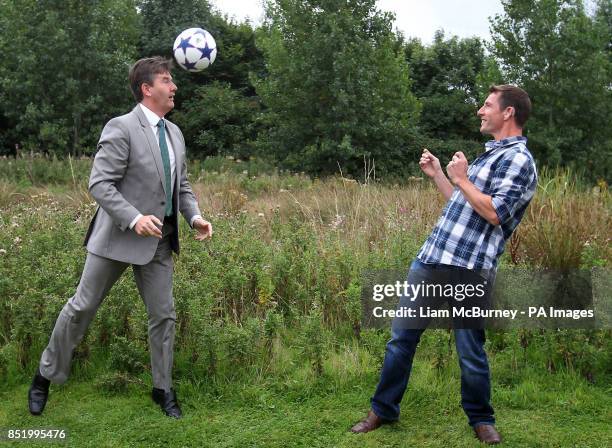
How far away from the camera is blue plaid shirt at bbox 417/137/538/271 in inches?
138

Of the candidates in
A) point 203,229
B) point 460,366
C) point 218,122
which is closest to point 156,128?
point 203,229

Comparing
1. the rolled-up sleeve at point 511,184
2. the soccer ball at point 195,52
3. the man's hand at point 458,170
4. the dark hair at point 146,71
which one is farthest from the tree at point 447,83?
the man's hand at point 458,170

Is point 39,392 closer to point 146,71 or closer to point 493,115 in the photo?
point 146,71

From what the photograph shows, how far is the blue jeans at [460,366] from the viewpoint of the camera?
12.1 feet

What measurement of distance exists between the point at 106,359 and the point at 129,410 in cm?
71

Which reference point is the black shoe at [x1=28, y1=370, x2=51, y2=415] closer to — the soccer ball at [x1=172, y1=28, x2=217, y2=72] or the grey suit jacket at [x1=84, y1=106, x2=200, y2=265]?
the grey suit jacket at [x1=84, y1=106, x2=200, y2=265]

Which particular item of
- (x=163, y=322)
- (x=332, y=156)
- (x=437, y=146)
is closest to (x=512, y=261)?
(x=163, y=322)

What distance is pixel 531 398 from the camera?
449cm

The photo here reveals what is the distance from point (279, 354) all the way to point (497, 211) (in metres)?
2.15

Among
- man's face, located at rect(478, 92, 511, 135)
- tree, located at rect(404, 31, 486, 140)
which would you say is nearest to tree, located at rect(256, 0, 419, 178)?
tree, located at rect(404, 31, 486, 140)

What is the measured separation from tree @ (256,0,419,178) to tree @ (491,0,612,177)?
2819mm

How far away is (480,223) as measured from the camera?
3617 millimetres

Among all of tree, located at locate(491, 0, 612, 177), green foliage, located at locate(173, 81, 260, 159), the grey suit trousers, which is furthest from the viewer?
green foliage, located at locate(173, 81, 260, 159)

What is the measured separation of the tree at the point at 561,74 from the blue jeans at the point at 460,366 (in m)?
13.1
